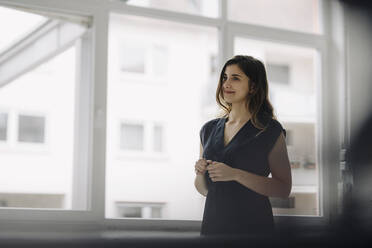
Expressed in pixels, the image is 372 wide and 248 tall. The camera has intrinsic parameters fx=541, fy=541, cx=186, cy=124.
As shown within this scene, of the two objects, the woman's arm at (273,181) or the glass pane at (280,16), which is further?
the glass pane at (280,16)

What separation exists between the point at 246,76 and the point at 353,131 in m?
1.35

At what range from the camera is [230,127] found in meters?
1.68

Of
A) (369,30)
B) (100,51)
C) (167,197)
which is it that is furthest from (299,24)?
(167,197)

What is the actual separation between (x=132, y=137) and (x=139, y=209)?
2.88 meters

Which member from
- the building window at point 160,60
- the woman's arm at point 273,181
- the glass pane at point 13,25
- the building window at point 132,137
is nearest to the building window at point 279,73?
the building window at point 160,60

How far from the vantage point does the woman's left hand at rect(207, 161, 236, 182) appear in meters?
1.43

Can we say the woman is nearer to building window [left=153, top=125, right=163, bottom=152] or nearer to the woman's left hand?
the woman's left hand

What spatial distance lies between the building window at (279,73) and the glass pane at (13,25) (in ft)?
47.2

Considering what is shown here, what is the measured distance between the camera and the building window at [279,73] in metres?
17.7

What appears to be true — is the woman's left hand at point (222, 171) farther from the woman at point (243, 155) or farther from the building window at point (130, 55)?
the building window at point (130, 55)

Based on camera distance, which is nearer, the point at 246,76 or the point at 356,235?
the point at 356,235

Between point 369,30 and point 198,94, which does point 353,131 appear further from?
point 198,94

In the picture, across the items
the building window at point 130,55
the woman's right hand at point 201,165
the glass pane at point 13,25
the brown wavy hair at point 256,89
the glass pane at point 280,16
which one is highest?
the building window at point 130,55

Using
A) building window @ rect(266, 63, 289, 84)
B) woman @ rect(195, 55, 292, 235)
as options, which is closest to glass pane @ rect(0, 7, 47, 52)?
woman @ rect(195, 55, 292, 235)
